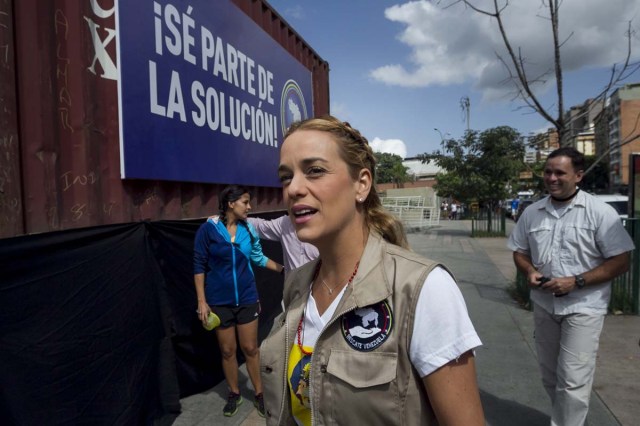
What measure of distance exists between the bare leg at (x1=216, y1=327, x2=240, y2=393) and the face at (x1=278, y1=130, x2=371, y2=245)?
258 centimetres

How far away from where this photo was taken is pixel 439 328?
1.23 m

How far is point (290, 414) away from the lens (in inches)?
60.2

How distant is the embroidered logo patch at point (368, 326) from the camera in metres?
1.31

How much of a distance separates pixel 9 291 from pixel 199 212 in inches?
83.2

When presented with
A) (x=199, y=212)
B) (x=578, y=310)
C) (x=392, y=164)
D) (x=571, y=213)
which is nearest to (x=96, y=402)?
(x=199, y=212)

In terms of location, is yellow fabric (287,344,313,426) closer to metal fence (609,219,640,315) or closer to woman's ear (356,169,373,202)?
woman's ear (356,169,373,202)

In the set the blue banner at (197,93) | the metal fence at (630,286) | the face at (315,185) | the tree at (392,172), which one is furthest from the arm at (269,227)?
the tree at (392,172)

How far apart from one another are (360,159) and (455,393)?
79 cm

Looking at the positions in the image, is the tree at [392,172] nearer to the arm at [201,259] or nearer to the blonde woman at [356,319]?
the arm at [201,259]

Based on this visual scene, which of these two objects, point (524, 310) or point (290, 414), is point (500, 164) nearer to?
point (524, 310)

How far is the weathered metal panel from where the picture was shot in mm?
2361

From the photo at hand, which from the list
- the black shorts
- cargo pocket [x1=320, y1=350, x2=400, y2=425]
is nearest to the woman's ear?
cargo pocket [x1=320, y1=350, x2=400, y2=425]

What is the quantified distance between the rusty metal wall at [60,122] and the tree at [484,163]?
15.9 m

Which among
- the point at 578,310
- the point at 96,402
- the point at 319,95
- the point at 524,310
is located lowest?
the point at 524,310
